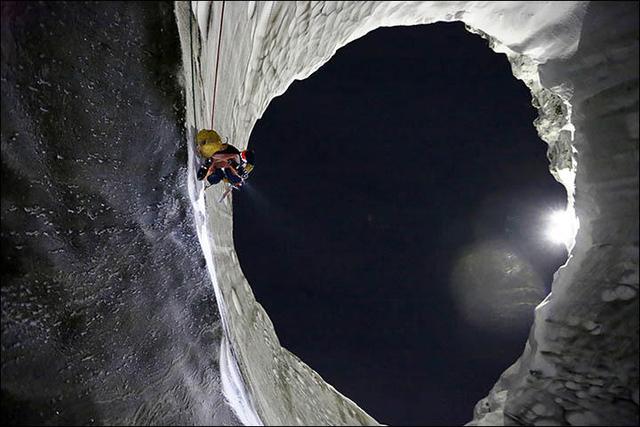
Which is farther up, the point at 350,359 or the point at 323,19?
the point at 323,19

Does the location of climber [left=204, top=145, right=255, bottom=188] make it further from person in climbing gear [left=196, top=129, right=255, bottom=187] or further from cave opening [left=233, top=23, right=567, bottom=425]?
cave opening [left=233, top=23, right=567, bottom=425]

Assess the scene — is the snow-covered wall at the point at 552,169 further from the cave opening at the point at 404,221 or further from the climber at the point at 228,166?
the cave opening at the point at 404,221

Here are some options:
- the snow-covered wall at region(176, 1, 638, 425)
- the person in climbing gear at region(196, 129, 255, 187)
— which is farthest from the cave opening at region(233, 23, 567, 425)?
the person in climbing gear at region(196, 129, 255, 187)

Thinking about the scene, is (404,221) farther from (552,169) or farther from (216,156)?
(216,156)

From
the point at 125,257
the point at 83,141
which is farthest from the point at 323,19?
the point at 125,257

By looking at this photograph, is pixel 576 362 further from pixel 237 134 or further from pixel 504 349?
pixel 504 349

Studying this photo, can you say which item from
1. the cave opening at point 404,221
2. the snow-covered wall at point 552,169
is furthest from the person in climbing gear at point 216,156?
the cave opening at point 404,221
